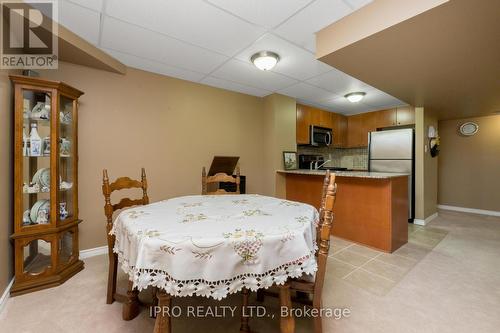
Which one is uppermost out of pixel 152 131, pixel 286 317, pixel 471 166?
pixel 152 131

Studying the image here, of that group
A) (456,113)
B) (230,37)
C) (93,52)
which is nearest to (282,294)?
(230,37)

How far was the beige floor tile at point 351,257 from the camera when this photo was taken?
2.40 meters

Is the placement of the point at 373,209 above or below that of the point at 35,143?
below

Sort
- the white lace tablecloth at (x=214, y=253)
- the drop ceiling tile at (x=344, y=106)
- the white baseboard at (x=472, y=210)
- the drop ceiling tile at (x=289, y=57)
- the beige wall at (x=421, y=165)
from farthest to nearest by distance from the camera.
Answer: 1. the white baseboard at (x=472, y=210)
2. the drop ceiling tile at (x=344, y=106)
3. the beige wall at (x=421, y=165)
4. the drop ceiling tile at (x=289, y=57)
5. the white lace tablecloth at (x=214, y=253)

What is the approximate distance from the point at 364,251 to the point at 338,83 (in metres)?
2.35

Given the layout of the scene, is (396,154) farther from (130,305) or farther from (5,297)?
(5,297)

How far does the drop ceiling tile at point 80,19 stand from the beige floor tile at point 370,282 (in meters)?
3.17

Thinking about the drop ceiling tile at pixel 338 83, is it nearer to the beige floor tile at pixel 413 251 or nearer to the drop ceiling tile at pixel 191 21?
the drop ceiling tile at pixel 191 21

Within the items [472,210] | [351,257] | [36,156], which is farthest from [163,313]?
[472,210]

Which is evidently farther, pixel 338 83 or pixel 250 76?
pixel 338 83

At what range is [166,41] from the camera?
7.06 feet

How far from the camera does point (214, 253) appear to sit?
0.96m

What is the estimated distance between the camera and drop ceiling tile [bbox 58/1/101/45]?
170cm

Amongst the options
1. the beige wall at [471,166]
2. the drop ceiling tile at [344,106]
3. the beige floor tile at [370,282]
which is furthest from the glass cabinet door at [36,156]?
the beige wall at [471,166]
